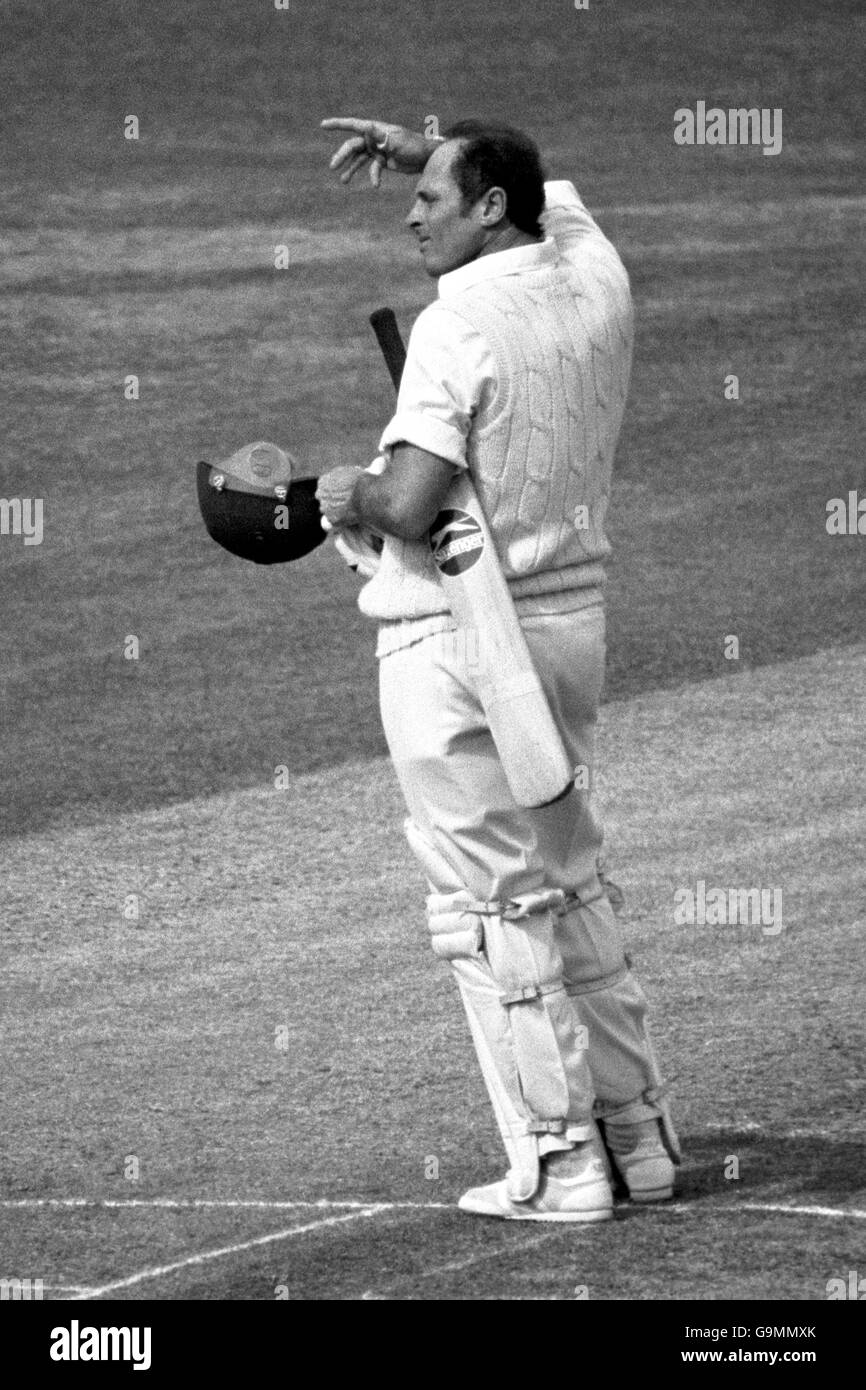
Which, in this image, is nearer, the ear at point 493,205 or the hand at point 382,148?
the ear at point 493,205

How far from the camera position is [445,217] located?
5.00 meters

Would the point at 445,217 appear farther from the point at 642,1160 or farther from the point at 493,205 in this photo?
the point at 642,1160

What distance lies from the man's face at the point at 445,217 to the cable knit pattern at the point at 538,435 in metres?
0.11

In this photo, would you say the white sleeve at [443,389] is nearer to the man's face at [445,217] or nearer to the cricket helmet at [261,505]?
the man's face at [445,217]

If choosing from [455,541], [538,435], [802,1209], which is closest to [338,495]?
[455,541]

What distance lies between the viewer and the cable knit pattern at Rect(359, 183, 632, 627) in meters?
4.89

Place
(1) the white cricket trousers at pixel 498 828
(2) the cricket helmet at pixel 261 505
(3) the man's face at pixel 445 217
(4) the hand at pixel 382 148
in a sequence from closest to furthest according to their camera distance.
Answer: (1) the white cricket trousers at pixel 498 828
(3) the man's face at pixel 445 217
(2) the cricket helmet at pixel 261 505
(4) the hand at pixel 382 148

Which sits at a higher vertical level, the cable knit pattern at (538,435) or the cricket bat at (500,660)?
the cable knit pattern at (538,435)

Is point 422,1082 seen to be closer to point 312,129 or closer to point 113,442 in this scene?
point 113,442

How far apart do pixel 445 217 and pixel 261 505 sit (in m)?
0.75

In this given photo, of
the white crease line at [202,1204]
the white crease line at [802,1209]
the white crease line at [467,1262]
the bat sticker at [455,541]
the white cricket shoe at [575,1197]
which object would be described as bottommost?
the white crease line at [202,1204]

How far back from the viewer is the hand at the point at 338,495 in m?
5.02

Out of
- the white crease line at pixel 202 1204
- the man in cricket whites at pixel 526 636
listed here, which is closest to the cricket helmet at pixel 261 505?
the man in cricket whites at pixel 526 636

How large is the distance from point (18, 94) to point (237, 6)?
304 centimetres
